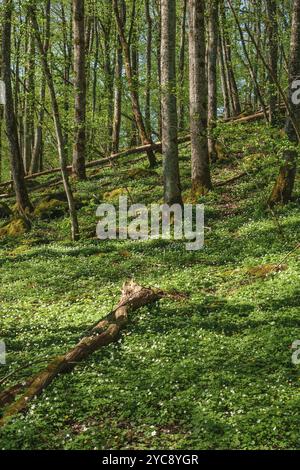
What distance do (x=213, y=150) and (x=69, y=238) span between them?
10874 mm

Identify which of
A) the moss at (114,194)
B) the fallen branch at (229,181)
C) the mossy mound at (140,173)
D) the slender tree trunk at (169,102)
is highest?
the slender tree trunk at (169,102)

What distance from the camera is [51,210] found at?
25.6 metres

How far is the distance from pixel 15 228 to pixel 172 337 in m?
15.3

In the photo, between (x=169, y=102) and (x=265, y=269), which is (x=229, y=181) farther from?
(x=265, y=269)

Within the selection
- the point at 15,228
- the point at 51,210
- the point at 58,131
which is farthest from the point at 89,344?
the point at 51,210

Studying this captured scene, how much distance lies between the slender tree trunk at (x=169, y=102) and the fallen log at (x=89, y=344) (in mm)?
7578

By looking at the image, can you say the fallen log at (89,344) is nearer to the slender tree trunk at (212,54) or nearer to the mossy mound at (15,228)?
the mossy mound at (15,228)

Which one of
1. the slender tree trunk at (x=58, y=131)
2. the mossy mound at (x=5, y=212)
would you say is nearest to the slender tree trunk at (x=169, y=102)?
the slender tree trunk at (x=58, y=131)

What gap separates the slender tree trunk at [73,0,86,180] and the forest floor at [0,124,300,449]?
1034 cm

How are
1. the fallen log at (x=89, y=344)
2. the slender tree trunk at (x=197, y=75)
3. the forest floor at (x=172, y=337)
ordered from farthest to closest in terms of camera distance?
the slender tree trunk at (x=197, y=75), the fallen log at (x=89, y=344), the forest floor at (x=172, y=337)

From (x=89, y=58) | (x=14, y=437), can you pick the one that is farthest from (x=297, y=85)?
(x=89, y=58)

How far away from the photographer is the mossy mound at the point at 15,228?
76.7 feet

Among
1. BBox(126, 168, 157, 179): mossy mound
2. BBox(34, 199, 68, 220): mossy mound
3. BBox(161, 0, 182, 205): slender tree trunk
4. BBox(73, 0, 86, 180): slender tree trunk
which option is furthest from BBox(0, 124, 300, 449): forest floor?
BBox(73, 0, 86, 180): slender tree trunk

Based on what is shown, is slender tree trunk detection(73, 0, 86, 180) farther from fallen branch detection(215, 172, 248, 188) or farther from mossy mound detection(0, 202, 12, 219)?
fallen branch detection(215, 172, 248, 188)
